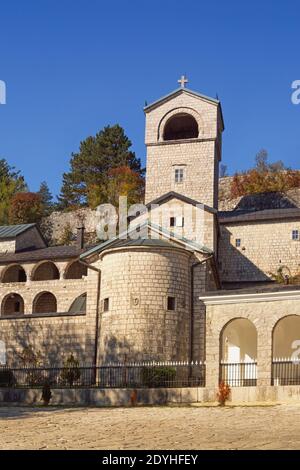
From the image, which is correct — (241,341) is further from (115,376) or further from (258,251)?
(258,251)

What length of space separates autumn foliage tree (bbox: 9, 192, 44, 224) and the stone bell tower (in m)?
22.4

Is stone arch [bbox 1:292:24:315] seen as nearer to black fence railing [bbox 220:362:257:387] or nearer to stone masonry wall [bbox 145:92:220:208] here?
stone masonry wall [bbox 145:92:220:208]

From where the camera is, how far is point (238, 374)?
931 inches

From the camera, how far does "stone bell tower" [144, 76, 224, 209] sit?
40.0 metres

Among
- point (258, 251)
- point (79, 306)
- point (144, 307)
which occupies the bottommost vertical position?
point (144, 307)

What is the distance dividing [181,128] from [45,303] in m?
11.7

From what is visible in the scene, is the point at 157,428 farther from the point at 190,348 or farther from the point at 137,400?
the point at 190,348

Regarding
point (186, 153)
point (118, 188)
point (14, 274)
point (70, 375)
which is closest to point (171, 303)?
point (70, 375)

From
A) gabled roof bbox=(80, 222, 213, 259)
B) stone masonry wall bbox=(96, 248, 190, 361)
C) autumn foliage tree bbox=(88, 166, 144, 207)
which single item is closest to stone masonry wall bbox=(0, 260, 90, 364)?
stone masonry wall bbox=(96, 248, 190, 361)

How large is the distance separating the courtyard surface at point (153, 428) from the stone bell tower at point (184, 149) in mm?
19504

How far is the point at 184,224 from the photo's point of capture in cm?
3750

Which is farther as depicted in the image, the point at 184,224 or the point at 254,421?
the point at 184,224
